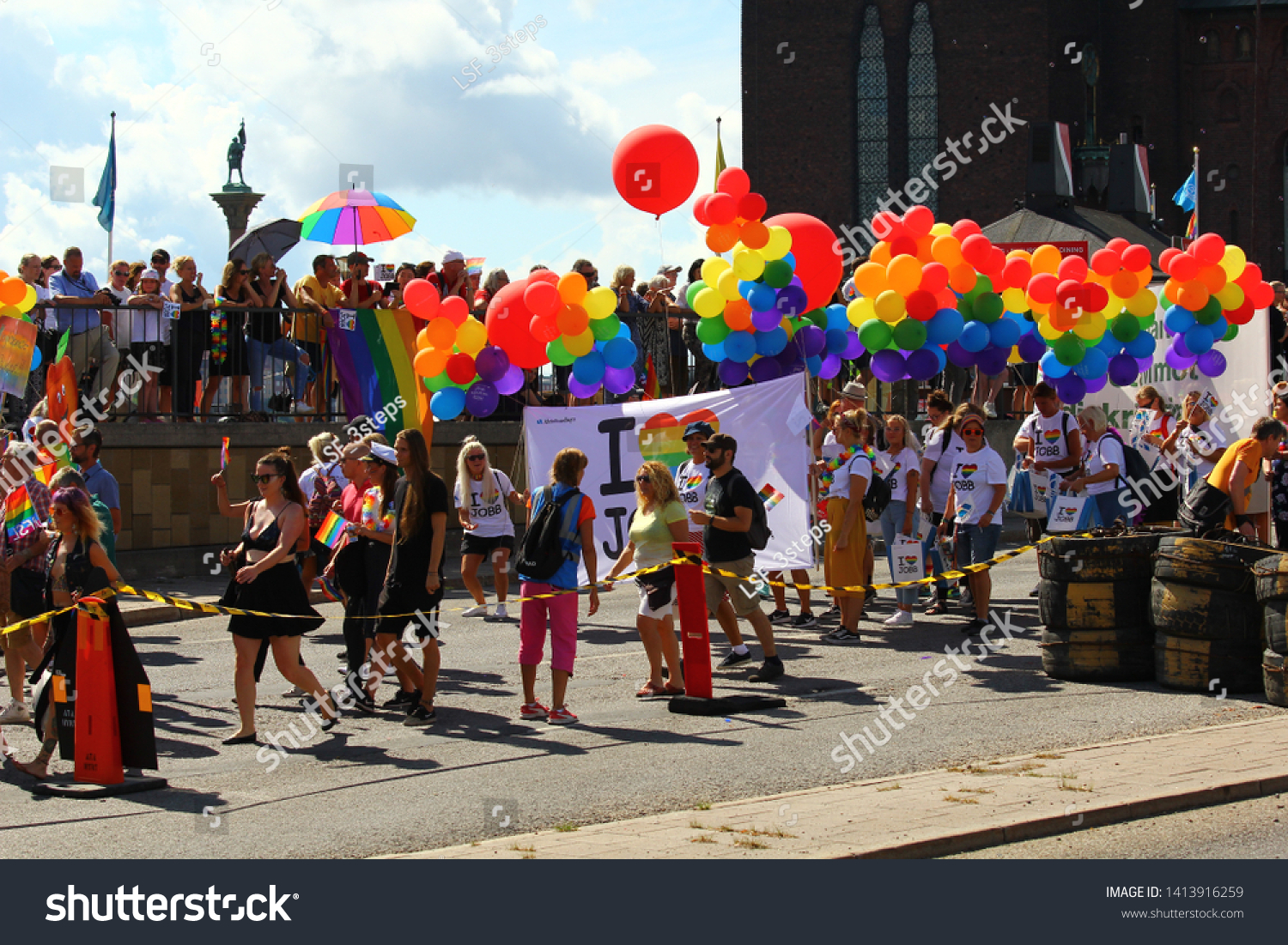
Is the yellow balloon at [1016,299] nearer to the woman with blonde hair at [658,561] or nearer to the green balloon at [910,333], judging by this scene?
the green balloon at [910,333]

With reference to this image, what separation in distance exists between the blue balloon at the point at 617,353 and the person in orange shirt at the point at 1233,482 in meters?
5.34

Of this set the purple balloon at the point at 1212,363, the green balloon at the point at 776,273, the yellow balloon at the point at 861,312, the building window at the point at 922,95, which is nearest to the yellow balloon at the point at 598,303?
the green balloon at the point at 776,273

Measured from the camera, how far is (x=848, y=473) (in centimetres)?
1257

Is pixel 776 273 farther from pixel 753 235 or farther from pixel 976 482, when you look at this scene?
pixel 976 482

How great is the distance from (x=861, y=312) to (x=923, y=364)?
2.52 feet

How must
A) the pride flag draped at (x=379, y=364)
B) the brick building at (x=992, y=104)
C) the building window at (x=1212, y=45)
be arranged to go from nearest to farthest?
the pride flag draped at (x=379, y=364) < the brick building at (x=992, y=104) < the building window at (x=1212, y=45)

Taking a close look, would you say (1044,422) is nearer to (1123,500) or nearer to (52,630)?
(1123,500)

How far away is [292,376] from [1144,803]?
13.1 meters

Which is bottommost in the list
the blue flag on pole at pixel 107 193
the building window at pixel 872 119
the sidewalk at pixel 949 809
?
the sidewalk at pixel 949 809

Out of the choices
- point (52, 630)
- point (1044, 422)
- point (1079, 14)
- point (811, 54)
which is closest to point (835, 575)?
point (1044, 422)

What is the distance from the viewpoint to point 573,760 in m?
8.69

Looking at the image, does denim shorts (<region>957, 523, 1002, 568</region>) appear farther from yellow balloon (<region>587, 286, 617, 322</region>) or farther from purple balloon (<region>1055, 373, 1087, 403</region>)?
yellow balloon (<region>587, 286, 617, 322</region>)

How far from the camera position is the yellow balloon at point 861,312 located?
48.6ft

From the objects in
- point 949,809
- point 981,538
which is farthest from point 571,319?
point 949,809
